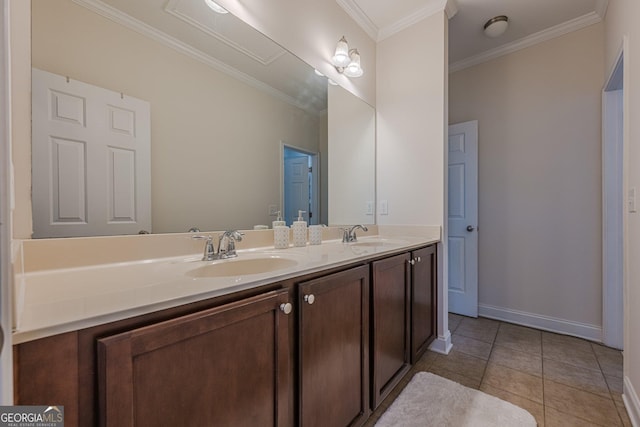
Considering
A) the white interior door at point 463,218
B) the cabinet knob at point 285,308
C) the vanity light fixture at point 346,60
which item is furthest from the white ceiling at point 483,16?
the cabinet knob at point 285,308

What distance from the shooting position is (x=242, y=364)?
71cm

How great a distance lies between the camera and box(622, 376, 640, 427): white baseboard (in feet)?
4.07

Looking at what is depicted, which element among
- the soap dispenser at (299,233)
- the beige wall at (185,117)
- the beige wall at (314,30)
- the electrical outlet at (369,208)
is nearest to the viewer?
the beige wall at (185,117)

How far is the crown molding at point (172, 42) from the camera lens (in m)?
0.95

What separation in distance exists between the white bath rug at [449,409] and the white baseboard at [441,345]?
16.4 inches

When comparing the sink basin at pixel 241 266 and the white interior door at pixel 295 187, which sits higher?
the white interior door at pixel 295 187

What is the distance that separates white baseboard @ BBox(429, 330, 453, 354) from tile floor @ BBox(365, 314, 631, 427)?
0.04m

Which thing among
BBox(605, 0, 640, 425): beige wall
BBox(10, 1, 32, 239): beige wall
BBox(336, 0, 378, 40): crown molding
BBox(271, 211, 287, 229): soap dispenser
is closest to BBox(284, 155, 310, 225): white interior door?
BBox(271, 211, 287, 229): soap dispenser

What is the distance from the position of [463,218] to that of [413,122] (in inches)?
45.5

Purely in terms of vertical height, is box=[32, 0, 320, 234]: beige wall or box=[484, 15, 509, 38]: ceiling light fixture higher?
box=[484, 15, 509, 38]: ceiling light fixture

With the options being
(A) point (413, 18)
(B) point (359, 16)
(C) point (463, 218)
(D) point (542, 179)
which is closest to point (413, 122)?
(A) point (413, 18)

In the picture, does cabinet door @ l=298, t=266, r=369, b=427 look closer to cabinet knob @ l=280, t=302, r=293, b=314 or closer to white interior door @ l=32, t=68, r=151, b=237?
cabinet knob @ l=280, t=302, r=293, b=314

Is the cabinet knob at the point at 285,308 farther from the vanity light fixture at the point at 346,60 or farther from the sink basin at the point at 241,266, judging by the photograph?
the vanity light fixture at the point at 346,60

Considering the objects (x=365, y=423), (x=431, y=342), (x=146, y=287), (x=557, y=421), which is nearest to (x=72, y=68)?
(x=146, y=287)
